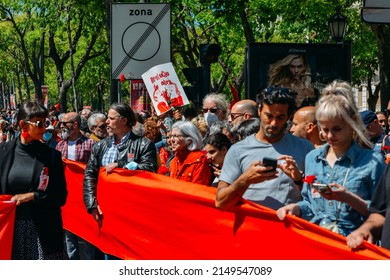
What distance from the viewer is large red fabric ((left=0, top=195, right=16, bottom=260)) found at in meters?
6.98

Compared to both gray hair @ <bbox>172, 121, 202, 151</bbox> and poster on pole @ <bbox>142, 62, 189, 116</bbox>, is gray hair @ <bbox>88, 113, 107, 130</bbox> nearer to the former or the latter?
poster on pole @ <bbox>142, 62, 189, 116</bbox>

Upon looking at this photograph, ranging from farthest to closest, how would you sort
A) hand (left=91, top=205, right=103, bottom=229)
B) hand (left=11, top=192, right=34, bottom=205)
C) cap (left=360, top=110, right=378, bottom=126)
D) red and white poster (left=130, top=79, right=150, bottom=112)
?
1. red and white poster (left=130, top=79, right=150, bottom=112)
2. cap (left=360, top=110, right=378, bottom=126)
3. hand (left=91, top=205, right=103, bottom=229)
4. hand (left=11, top=192, right=34, bottom=205)

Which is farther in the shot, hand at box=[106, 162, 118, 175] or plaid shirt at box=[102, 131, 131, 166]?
plaid shirt at box=[102, 131, 131, 166]

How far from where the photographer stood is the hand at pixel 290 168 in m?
5.36

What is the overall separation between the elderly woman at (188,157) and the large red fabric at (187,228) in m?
0.37

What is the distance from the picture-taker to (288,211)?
5398 mm

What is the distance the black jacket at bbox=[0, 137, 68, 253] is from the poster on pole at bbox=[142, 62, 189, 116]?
186 inches

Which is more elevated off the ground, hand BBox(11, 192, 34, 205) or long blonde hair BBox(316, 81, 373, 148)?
long blonde hair BBox(316, 81, 373, 148)

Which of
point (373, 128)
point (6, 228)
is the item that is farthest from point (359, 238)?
point (373, 128)

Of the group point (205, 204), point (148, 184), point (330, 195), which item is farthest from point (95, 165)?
point (330, 195)

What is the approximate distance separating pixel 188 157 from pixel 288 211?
268 cm

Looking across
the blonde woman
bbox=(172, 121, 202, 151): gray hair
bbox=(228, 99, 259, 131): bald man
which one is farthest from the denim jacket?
bbox=(228, 99, 259, 131): bald man

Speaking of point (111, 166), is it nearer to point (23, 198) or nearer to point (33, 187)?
point (33, 187)

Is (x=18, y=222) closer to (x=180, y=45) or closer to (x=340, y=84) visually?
(x=340, y=84)
